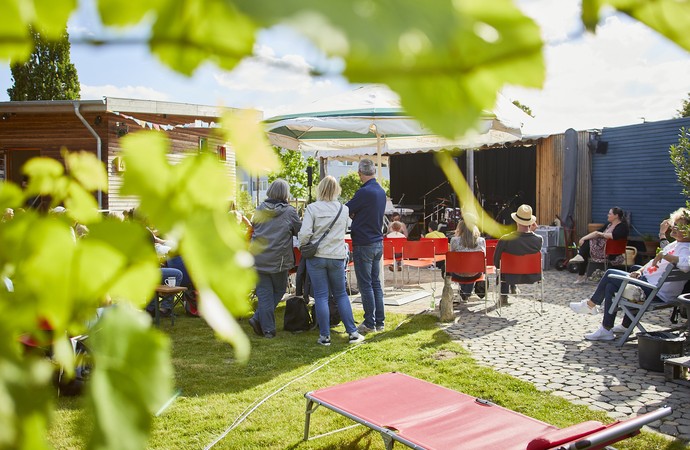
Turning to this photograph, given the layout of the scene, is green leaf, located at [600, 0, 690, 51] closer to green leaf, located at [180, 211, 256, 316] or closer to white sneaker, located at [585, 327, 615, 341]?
green leaf, located at [180, 211, 256, 316]

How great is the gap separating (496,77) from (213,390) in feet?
15.6

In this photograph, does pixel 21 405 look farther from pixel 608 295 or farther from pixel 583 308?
pixel 583 308

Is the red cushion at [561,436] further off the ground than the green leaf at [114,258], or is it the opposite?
the green leaf at [114,258]

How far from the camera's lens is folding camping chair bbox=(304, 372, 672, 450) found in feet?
8.84

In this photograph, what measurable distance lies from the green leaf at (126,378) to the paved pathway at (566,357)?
4171 millimetres

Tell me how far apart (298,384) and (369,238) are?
1.94m

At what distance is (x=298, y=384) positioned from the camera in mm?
4793

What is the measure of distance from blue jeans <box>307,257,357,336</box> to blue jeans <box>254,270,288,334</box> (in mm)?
497

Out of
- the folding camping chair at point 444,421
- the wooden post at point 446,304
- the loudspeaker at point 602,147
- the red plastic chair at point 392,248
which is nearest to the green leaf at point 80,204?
the folding camping chair at point 444,421

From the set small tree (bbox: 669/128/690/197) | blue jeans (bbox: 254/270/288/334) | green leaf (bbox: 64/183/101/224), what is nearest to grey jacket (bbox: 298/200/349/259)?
blue jeans (bbox: 254/270/288/334)

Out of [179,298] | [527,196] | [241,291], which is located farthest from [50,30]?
[527,196]

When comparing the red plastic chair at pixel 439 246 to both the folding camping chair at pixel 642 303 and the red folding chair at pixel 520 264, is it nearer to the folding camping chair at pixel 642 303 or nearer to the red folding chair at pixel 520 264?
the red folding chair at pixel 520 264

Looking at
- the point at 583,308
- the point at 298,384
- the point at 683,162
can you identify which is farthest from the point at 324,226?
the point at 683,162

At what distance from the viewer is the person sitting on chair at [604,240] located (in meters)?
9.56
